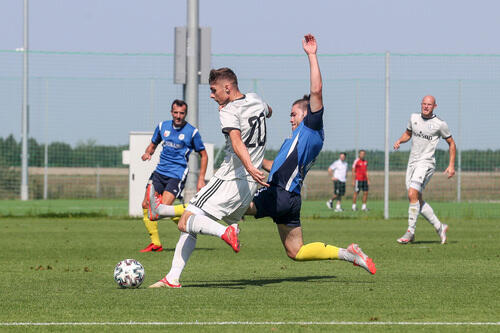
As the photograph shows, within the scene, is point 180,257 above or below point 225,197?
below

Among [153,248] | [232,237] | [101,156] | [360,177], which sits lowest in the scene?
[153,248]

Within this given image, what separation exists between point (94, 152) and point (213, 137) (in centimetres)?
573

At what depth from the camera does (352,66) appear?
20.9 m

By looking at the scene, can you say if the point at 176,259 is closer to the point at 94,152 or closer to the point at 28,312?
the point at 28,312

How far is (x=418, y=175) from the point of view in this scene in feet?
46.0

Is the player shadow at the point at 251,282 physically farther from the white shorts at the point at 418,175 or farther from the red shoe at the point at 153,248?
the white shorts at the point at 418,175

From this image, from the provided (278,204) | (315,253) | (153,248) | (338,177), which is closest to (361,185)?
(338,177)

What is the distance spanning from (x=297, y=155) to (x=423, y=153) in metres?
6.36

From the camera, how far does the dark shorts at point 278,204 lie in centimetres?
809

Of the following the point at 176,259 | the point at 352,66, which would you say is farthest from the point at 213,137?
the point at 176,259

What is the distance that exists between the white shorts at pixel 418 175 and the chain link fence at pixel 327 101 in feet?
21.3

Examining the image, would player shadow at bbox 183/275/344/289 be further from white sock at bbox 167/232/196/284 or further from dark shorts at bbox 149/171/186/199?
dark shorts at bbox 149/171/186/199

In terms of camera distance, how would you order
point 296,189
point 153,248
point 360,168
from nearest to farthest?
point 296,189
point 153,248
point 360,168

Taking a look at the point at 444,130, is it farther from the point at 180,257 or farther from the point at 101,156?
the point at 101,156
